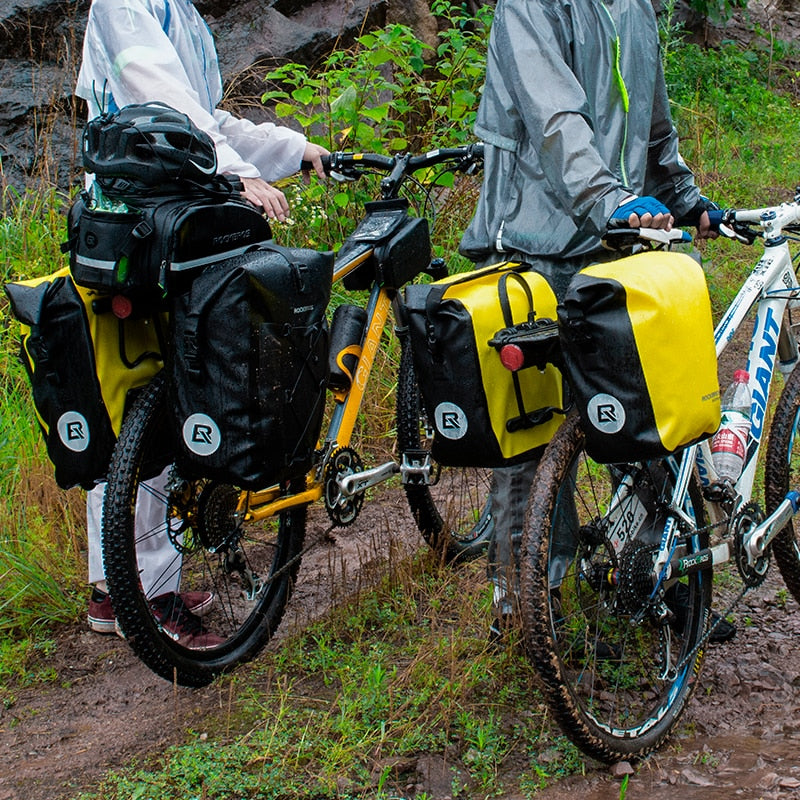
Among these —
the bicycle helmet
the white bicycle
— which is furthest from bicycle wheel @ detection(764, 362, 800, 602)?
the bicycle helmet

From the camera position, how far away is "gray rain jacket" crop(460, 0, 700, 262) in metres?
2.83

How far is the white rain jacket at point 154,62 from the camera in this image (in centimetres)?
325

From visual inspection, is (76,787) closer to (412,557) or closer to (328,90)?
(412,557)

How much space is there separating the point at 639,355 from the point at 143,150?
141cm

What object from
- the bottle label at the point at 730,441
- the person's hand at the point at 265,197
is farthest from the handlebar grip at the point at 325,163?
the bottle label at the point at 730,441

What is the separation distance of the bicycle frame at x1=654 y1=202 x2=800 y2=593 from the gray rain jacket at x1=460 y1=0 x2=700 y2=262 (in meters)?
0.48

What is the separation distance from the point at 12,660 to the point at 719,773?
232 cm

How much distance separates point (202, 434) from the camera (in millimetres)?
2799

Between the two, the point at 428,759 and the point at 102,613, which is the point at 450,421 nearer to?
the point at 428,759

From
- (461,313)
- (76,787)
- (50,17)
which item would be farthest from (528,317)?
(50,17)

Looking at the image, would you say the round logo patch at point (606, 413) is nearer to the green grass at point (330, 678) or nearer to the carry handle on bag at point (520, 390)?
the carry handle on bag at point (520, 390)

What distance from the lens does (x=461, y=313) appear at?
2775 millimetres

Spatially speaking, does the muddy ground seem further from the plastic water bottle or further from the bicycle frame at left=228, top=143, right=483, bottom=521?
the plastic water bottle

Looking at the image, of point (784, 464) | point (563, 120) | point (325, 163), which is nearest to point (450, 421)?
point (563, 120)
